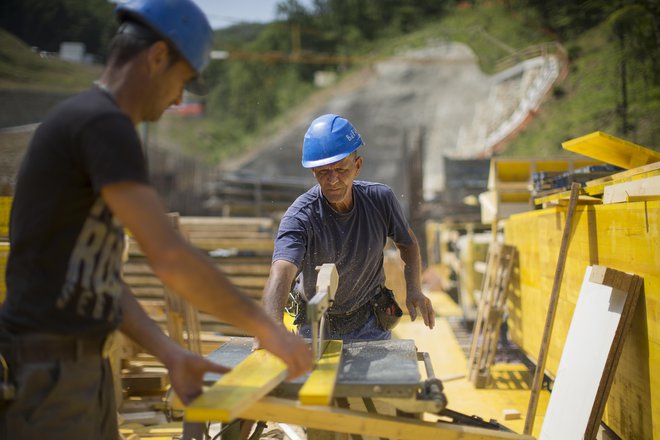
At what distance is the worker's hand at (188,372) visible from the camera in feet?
6.90

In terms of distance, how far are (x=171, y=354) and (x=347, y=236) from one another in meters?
1.77

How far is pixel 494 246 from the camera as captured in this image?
7.39 metres

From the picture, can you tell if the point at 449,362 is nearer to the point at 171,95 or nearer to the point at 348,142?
the point at 348,142

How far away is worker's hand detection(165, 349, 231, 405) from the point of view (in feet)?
6.90

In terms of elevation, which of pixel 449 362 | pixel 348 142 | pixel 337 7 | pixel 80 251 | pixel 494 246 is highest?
pixel 337 7

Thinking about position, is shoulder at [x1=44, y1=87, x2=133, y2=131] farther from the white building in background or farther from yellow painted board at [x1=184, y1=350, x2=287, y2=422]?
the white building in background

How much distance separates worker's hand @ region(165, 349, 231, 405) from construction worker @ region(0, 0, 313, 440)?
0.80ft

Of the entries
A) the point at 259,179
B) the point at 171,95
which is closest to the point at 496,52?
the point at 259,179

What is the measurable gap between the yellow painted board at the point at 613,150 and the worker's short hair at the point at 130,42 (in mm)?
3110

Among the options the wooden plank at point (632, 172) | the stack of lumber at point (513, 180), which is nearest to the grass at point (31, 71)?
the stack of lumber at point (513, 180)

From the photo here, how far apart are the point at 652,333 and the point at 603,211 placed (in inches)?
36.9

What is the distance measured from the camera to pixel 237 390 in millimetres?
2105

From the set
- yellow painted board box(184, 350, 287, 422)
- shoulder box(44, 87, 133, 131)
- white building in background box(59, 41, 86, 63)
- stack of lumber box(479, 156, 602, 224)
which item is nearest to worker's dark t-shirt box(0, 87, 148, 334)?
shoulder box(44, 87, 133, 131)

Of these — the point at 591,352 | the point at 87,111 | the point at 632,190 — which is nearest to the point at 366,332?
the point at 591,352
